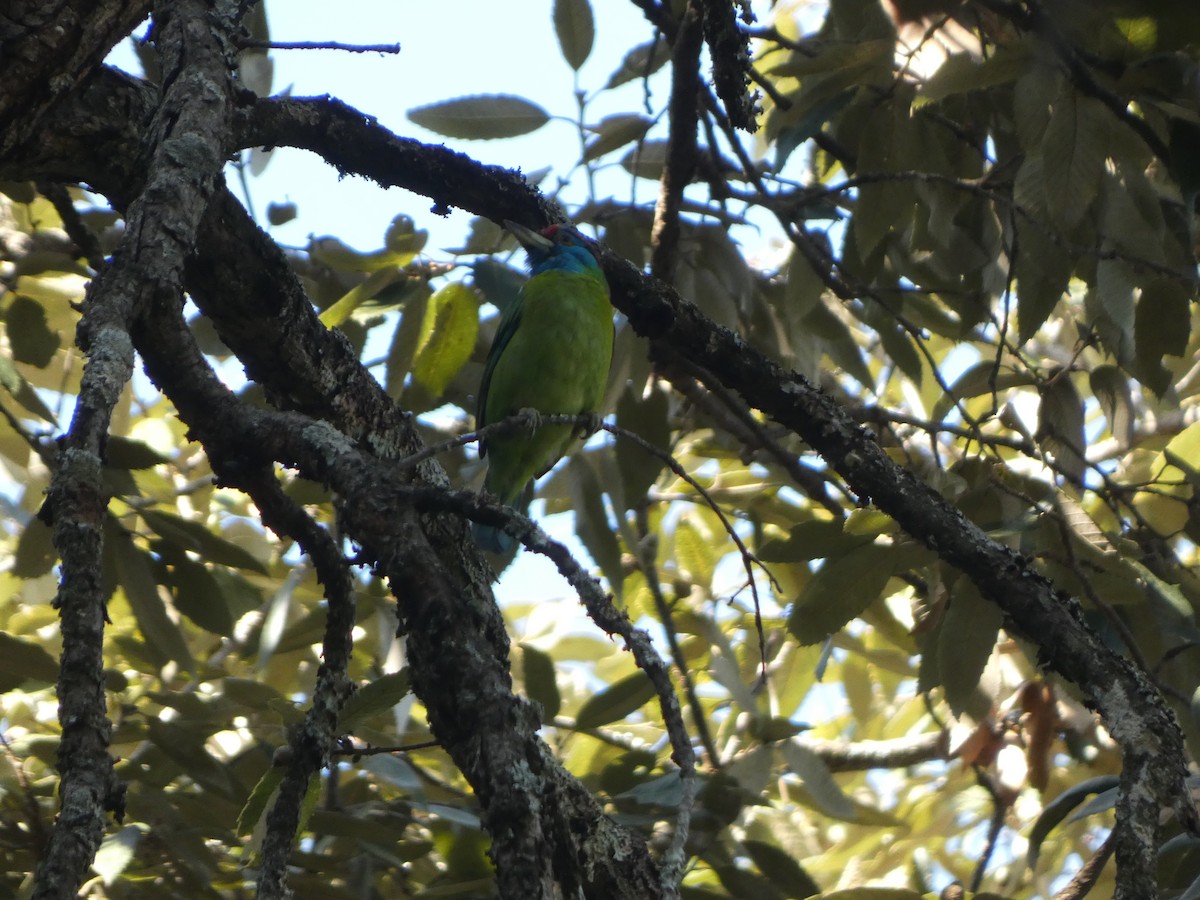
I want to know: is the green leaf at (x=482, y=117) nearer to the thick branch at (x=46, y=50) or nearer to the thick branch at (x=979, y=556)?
the thick branch at (x=979, y=556)

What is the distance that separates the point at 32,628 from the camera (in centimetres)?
427

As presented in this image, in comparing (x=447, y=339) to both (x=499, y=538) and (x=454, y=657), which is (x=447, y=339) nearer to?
(x=499, y=538)

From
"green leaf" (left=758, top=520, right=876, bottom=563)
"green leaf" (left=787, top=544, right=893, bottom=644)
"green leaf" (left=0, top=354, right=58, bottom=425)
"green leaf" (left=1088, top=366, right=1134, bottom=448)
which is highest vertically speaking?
"green leaf" (left=0, top=354, right=58, bottom=425)

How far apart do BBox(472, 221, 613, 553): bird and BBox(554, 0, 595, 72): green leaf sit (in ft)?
2.60

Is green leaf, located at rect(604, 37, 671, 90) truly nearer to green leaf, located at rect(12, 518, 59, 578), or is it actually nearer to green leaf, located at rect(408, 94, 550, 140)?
green leaf, located at rect(408, 94, 550, 140)

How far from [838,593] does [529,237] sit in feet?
3.95

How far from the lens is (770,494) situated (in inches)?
173

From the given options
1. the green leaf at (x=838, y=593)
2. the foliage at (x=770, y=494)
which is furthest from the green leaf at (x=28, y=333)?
the green leaf at (x=838, y=593)

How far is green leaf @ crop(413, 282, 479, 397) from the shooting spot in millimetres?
3275

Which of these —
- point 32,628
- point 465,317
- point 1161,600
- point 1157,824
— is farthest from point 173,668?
point 1157,824

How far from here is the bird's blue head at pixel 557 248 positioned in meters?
2.67

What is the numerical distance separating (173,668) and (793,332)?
2.41m

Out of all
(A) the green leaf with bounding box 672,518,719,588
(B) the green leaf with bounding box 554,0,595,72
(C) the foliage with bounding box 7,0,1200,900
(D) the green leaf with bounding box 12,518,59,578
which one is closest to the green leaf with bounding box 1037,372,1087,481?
(C) the foliage with bounding box 7,0,1200,900

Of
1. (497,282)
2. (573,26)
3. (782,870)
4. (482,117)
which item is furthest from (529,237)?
(782,870)
